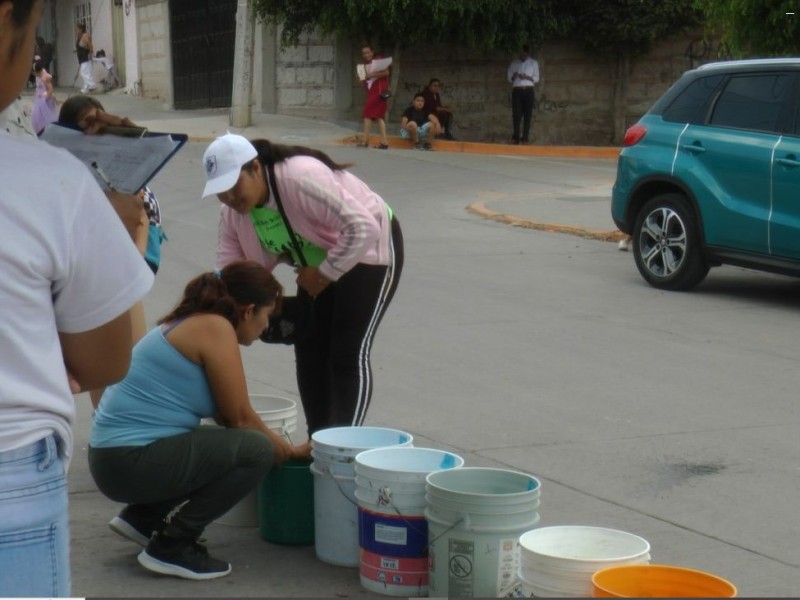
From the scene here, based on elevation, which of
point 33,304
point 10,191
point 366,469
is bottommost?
point 366,469

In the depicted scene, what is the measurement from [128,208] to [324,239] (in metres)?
2.62

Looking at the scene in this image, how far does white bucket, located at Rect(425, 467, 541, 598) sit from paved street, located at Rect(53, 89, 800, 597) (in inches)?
20.2

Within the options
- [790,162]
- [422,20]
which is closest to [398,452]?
[790,162]

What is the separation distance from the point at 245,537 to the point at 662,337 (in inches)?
177

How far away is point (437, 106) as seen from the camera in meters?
23.5

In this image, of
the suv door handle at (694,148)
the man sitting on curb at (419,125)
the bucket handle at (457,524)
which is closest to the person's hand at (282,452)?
the bucket handle at (457,524)

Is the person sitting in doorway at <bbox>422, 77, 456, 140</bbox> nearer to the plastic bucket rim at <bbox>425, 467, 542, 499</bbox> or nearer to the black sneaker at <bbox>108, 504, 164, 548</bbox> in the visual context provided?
the black sneaker at <bbox>108, 504, 164, 548</bbox>

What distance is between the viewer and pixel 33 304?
2.24 meters

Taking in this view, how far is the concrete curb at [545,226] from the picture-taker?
1391 cm

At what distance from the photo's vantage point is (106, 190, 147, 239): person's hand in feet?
9.15

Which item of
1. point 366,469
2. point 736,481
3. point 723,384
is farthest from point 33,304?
point 723,384

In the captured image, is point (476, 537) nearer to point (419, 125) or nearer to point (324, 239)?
point (324, 239)

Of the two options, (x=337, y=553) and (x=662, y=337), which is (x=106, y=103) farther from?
(x=337, y=553)

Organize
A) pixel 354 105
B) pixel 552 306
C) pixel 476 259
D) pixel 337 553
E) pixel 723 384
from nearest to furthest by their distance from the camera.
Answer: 1. pixel 337 553
2. pixel 723 384
3. pixel 552 306
4. pixel 476 259
5. pixel 354 105
